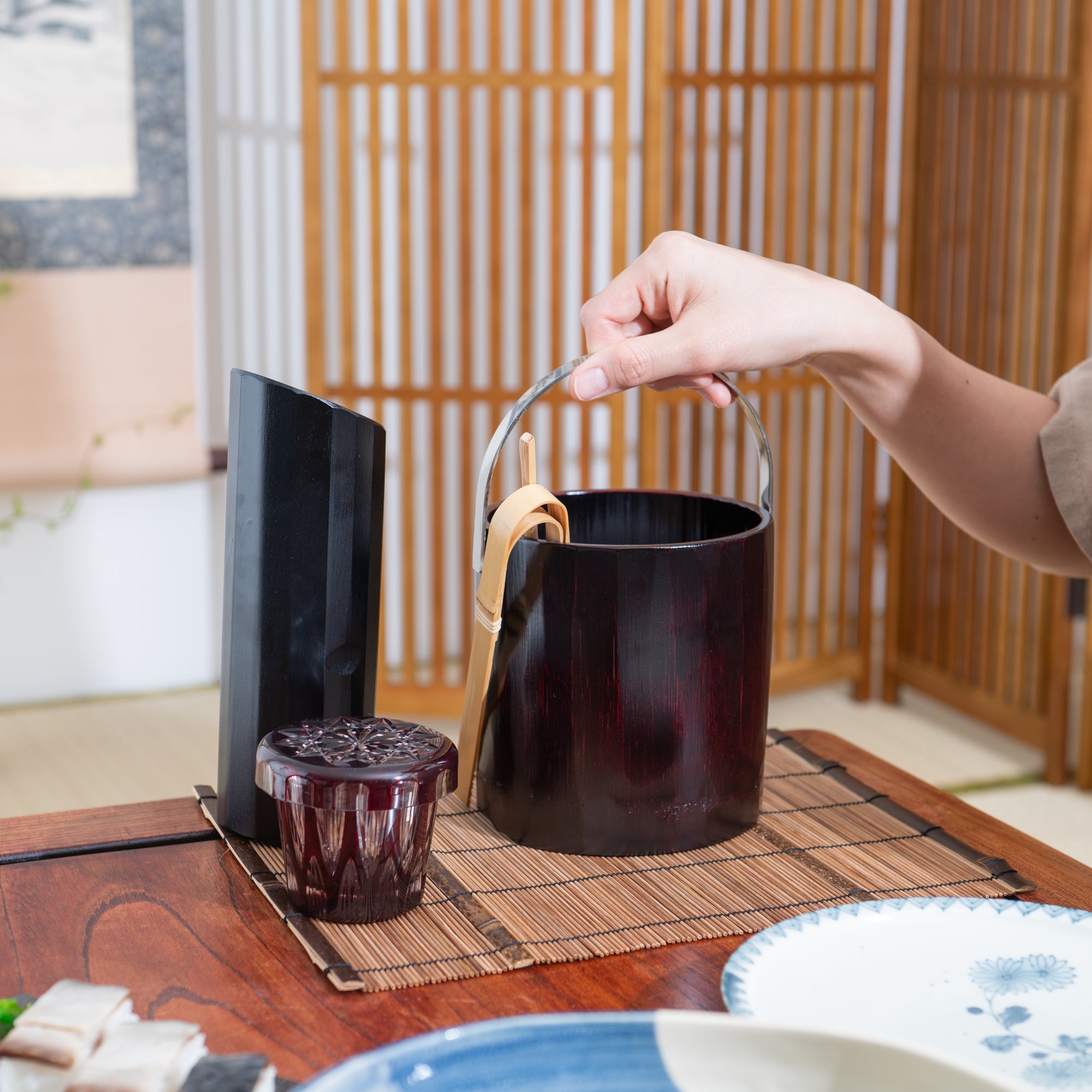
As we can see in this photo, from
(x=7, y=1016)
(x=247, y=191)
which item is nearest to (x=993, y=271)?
(x=247, y=191)

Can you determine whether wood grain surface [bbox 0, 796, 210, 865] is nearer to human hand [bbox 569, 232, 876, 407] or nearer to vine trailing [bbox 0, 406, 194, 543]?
human hand [bbox 569, 232, 876, 407]

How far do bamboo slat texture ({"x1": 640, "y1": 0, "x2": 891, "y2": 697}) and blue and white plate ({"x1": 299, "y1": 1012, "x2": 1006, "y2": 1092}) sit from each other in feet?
6.75

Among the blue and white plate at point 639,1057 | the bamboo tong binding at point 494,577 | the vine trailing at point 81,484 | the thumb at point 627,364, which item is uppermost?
the thumb at point 627,364

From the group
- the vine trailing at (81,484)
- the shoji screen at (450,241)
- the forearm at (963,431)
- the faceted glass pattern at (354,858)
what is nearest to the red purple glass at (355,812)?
the faceted glass pattern at (354,858)

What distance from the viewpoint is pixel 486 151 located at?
266 centimetres

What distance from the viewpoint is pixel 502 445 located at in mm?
803

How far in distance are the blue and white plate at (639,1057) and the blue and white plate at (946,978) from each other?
3.0 inches

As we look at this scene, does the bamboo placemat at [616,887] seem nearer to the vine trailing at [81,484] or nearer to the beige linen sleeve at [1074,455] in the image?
the beige linen sleeve at [1074,455]

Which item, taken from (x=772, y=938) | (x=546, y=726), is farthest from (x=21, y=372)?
(x=772, y=938)

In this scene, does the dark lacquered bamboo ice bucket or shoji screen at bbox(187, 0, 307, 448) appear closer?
the dark lacquered bamboo ice bucket

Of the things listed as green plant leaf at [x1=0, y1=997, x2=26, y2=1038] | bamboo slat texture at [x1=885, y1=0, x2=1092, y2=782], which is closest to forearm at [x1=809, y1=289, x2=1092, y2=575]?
green plant leaf at [x1=0, y1=997, x2=26, y2=1038]

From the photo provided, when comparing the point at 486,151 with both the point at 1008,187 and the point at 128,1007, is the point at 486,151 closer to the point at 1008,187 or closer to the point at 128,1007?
the point at 1008,187

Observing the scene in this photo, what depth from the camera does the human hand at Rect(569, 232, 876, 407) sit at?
825 mm

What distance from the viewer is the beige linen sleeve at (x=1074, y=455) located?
3.21 feet
